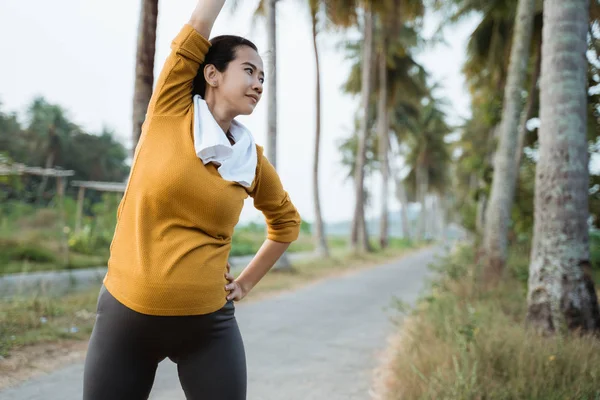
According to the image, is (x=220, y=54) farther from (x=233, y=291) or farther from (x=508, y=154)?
(x=508, y=154)

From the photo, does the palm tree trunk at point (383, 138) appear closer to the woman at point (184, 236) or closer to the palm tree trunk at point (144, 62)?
the palm tree trunk at point (144, 62)

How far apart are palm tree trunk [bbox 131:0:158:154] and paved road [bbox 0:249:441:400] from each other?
286 centimetres

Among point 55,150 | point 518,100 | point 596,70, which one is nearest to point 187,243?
point 596,70

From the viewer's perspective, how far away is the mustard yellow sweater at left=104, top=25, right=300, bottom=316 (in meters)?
1.45

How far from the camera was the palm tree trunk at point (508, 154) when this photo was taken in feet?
28.7

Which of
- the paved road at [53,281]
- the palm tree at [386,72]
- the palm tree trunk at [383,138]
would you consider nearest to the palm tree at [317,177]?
the palm tree at [386,72]

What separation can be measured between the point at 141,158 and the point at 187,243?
292mm

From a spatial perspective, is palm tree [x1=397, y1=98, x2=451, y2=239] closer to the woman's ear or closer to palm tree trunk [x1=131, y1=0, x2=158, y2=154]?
palm tree trunk [x1=131, y1=0, x2=158, y2=154]

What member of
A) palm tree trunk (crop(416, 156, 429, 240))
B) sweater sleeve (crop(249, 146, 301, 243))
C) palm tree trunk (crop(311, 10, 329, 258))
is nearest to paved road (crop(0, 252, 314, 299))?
sweater sleeve (crop(249, 146, 301, 243))

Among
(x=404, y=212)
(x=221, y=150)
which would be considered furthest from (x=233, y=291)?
(x=404, y=212)

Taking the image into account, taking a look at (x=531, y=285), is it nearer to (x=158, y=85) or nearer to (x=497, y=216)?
(x=158, y=85)

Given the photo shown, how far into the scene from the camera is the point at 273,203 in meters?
1.85

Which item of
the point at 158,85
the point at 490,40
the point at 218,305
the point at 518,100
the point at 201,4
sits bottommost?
the point at 218,305

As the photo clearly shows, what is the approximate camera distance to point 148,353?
1.50m
